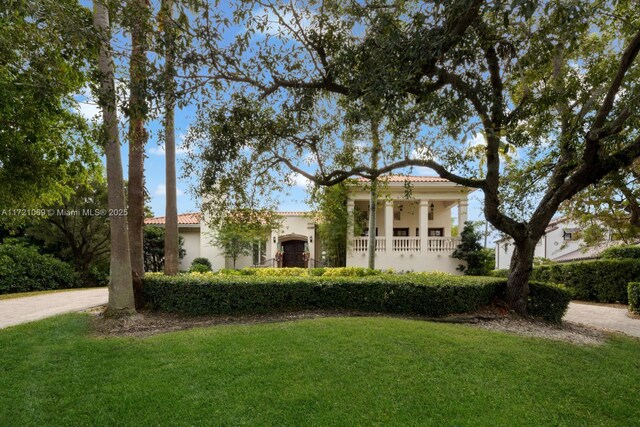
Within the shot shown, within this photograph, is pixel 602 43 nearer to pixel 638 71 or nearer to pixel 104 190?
pixel 638 71

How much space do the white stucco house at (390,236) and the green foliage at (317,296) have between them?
9362 millimetres

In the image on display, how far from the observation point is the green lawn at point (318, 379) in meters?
4.14

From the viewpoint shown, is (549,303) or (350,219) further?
(350,219)

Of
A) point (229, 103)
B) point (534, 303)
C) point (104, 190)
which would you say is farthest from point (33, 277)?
point (534, 303)

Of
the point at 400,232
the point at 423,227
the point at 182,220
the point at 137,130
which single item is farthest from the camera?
the point at 182,220

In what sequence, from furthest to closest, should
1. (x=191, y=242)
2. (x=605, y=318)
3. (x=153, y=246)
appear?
1. (x=191, y=242)
2. (x=153, y=246)
3. (x=605, y=318)

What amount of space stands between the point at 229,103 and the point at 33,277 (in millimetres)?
16344

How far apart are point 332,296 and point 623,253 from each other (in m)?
13.1

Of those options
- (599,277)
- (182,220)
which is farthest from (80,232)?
(599,277)

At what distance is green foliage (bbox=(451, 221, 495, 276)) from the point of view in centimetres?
1961

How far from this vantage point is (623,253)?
1557cm

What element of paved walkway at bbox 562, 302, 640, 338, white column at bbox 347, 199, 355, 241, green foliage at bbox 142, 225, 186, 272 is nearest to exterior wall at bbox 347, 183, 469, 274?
white column at bbox 347, 199, 355, 241

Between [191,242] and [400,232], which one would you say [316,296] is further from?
[191,242]

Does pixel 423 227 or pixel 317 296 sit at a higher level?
pixel 423 227
